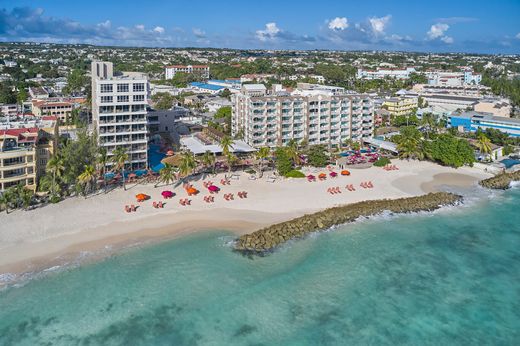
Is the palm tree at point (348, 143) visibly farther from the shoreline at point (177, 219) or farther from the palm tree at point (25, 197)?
the palm tree at point (25, 197)

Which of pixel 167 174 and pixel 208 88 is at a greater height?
pixel 208 88

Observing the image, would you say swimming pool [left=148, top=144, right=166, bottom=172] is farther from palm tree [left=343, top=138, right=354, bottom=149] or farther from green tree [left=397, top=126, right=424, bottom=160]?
green tree [left=397, top=126, right=424, bottom=160]

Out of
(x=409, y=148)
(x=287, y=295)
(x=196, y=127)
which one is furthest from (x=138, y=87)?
(x=409, y=148)

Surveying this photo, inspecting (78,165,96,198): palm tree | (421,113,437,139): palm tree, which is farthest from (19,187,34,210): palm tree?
(421,113,437,139): palm tree

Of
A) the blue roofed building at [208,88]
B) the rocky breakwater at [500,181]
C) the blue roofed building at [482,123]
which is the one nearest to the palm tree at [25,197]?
the rocky breakwater at [500,181]

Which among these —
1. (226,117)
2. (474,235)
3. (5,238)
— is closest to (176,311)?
(5,238)

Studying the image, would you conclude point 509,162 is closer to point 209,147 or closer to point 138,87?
point 209,147
